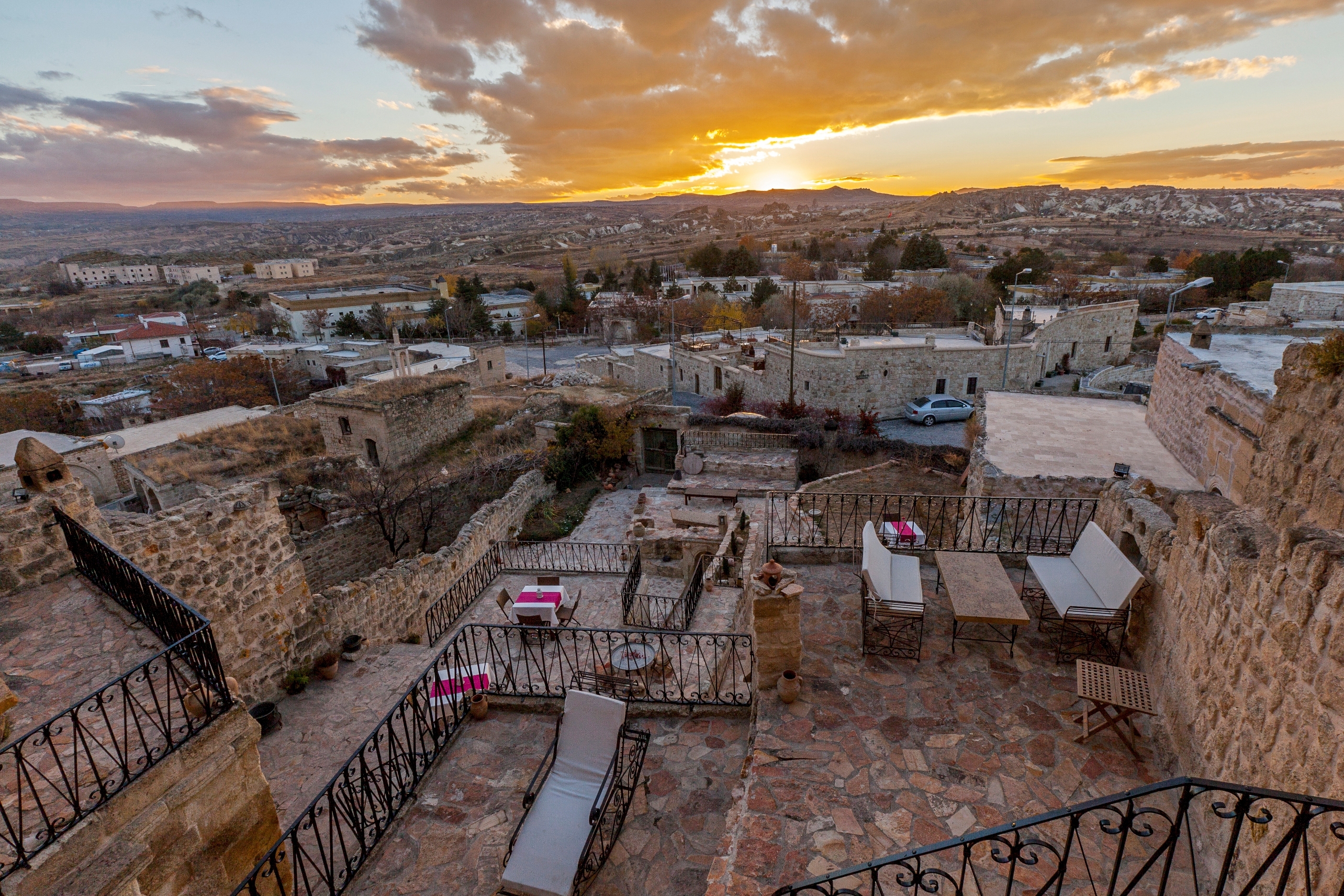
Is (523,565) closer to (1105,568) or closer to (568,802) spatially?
(568,802)

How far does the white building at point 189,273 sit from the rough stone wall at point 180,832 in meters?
126

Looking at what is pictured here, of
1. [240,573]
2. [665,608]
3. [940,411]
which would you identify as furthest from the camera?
[940,411]

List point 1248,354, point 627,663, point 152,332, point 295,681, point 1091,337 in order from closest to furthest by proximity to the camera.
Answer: point 627,663, point 295,681, point 1248,354, point 1091,337, point 152,332

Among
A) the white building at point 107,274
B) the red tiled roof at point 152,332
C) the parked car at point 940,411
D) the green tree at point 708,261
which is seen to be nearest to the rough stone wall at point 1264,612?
the parked car at point 940,411

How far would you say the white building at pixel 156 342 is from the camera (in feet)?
172

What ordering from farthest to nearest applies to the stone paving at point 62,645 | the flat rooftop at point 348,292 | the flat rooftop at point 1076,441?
the flat rooftop at point 348,292 < the flat rooftop at point 1076,441 < the stone paving at point 62,645

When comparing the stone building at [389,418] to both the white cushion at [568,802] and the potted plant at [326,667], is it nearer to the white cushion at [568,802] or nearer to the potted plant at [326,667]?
the potted plant at [326,667]

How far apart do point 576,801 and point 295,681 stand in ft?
17.1

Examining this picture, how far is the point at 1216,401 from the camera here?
10.5 meters

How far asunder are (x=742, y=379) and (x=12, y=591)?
25.5m

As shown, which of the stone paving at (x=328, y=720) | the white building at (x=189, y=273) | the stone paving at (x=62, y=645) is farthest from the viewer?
the white building at (x=189, y=273)

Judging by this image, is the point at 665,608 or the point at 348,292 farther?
the point at 348,292

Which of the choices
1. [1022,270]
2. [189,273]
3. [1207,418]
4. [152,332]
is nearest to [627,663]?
[1207,418]

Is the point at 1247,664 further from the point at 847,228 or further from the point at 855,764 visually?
the point at 847,228
